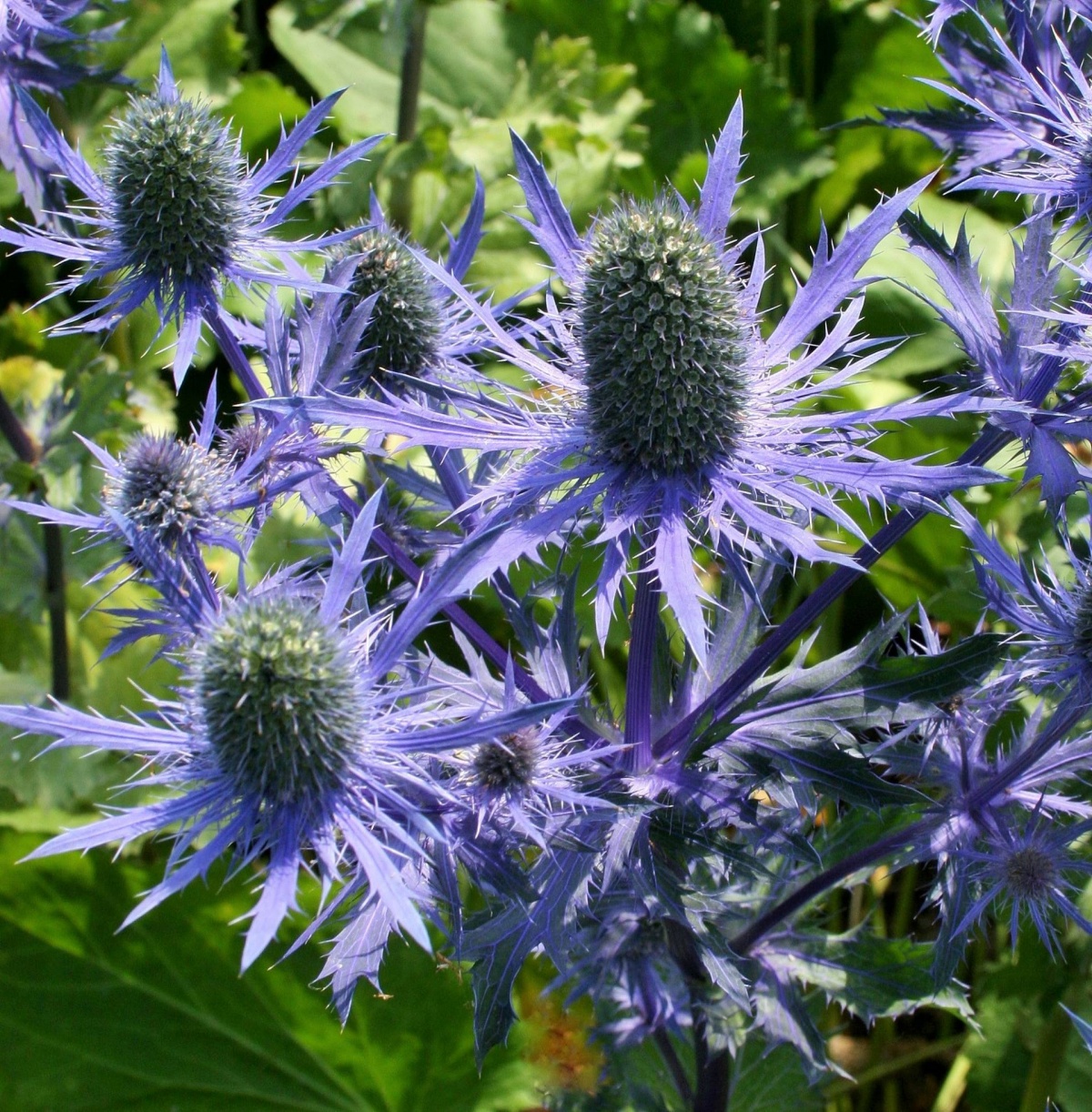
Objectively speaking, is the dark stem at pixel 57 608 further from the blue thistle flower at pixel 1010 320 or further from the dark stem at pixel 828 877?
the blue thistle flower at pixel 1010 320

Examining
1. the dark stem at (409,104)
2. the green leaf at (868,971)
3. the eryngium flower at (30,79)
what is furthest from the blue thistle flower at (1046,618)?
the dark stem at (409,104)

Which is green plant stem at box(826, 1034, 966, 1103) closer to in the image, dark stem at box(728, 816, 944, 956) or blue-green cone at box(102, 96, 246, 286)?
dark stem at box(728, 816, 944, 956)

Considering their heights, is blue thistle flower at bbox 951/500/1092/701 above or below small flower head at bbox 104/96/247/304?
below

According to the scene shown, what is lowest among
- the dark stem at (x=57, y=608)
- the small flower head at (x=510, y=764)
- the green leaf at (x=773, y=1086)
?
the green leaf at (x=773, y=1086)

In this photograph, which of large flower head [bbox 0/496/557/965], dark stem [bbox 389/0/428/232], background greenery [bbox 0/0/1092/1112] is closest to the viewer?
large flower head [bbox 0/496/557/965]

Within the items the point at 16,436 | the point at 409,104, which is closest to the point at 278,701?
the point at 16,436

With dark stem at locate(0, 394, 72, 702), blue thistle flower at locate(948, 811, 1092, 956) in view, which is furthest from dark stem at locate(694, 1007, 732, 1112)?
dark stem at locate(0, 394, 72, 702)

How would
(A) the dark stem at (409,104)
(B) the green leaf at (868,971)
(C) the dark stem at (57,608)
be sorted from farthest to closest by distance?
(A) the dark stem at (409,104) < (C) the dark stem at (57,608) < (B) the green leaf at (868,971)
